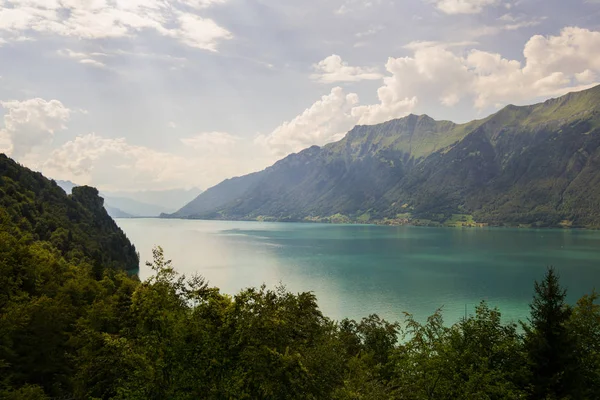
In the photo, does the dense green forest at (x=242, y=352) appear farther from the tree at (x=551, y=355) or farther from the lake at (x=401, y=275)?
the lake at (x=401, y=275)

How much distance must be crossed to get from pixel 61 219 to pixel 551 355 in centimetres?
12948

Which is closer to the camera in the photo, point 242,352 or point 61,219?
point 242,352

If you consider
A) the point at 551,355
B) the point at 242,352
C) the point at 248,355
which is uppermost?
the point at 242,352

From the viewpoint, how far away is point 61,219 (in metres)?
117

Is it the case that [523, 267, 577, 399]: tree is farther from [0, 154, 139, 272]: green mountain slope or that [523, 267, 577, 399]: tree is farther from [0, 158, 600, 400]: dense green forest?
[0, 154, 139, 272]: green mountain slope

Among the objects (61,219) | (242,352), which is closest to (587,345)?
(242,352)

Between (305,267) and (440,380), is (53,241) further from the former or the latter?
(440,380)

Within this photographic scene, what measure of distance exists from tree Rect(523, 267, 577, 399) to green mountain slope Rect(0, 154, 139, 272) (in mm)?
70814

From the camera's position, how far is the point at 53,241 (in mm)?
98438

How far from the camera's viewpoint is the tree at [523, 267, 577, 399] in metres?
25.9

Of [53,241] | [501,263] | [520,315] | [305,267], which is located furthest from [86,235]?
[501,263]

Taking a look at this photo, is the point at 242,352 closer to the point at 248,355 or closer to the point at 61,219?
the point at 248,355

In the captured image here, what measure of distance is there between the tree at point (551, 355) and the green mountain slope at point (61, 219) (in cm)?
7081

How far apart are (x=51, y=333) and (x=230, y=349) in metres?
21.7
